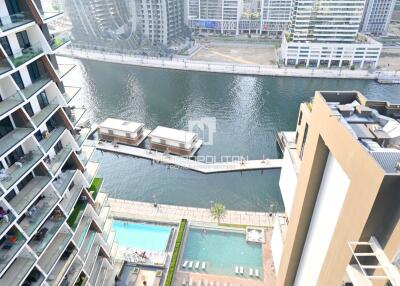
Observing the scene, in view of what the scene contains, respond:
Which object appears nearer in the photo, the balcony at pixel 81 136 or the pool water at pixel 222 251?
the balcony at pixel 81 136

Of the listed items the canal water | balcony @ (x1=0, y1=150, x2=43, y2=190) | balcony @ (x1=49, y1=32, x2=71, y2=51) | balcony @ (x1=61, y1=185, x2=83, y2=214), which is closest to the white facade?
the canal water

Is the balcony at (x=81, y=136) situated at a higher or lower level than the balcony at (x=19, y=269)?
higher

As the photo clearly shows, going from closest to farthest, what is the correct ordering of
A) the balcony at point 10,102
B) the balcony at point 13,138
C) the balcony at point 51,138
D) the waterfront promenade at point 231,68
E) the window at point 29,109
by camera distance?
the balcony at point 10,102
the balcony at point 13,138
the window at point 29,109
the balcony at point 51,138
the waterfront promenade at point 231,68

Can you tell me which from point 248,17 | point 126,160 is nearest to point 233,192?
point 126,160

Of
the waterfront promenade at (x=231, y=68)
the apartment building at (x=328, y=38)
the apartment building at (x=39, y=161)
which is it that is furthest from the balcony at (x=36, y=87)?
the apartment building at (x=328, y=38)

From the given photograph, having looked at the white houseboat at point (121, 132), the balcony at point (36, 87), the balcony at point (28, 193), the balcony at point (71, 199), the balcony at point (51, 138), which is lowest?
the white houseboat at point (121, 132)

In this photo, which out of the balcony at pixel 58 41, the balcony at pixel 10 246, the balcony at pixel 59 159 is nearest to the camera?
the balcony at pixel 10 246

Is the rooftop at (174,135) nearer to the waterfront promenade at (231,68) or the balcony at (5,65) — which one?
the balcony at (5,65)
